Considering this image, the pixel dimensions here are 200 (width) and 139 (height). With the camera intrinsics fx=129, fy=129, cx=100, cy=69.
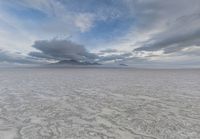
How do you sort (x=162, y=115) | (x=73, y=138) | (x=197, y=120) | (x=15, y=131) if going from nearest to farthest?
(x=73, y=138), (x=15, y=131), (x=197, y=120), (x=162, y=115)

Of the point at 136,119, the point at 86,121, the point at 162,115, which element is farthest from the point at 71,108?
the point at 162,115

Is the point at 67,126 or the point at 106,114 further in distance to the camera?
the point at 106,114

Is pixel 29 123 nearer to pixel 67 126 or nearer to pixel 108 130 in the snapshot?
pixel 67 126

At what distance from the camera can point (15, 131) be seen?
3846 millimetres

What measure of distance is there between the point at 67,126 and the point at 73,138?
2.67ft

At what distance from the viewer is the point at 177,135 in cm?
364

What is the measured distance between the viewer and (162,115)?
516 centimetres

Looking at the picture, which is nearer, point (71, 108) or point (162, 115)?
point (162, 115)

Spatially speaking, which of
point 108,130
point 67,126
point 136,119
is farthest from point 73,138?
point 136,119

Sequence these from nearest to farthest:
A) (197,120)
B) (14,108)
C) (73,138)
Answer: (73,138), (197,120), (14,108)

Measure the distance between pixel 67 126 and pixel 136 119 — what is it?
2503 mm

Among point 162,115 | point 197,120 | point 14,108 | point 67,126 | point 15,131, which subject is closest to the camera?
point 15,131

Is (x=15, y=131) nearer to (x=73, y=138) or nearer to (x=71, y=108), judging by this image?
(x=73, y=138)

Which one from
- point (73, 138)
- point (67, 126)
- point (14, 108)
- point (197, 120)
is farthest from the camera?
point (14, 108)
